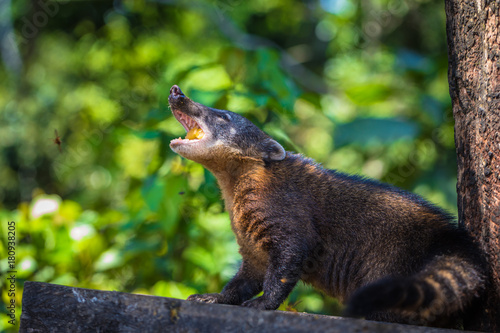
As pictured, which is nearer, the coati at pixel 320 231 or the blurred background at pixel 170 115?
the coati at pixel 320 231

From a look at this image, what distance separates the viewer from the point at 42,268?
495cm

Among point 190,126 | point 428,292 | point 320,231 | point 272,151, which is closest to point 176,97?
point 190,126

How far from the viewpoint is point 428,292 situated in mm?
2320

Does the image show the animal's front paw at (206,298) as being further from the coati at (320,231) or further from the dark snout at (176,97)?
the dark snout at (176,97)

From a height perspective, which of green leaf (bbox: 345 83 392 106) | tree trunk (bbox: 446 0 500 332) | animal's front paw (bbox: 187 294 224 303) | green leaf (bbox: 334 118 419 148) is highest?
green leaf (bbox: 345 83 392 106)

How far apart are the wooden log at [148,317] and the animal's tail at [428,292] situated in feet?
0.36

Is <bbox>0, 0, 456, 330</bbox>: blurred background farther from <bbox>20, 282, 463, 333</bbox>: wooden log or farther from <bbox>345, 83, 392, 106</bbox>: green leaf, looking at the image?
<bbox>20, 282, 463, 333</bbox>: wooden log

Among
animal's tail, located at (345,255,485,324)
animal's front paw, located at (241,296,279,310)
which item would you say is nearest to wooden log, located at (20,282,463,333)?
animal's tail, located at (345,255,485,324)

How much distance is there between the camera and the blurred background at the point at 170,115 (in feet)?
15.6

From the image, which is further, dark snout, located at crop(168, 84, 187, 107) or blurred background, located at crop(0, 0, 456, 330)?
blurred background, located at crop(0, 0, 456, 330)

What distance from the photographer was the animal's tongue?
3.68 m

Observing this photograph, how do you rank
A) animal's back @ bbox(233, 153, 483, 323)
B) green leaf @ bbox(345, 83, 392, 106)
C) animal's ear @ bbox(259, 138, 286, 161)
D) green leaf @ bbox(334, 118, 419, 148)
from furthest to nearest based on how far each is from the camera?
green leaf @ bbox(345, 83, 392, 106) < green leaf @ bbox(334, 118, 419, 148) < animal's ear @ bbox(259, 138, 286, 161) < animal's back @ bbox(233, 153, 483, 323)

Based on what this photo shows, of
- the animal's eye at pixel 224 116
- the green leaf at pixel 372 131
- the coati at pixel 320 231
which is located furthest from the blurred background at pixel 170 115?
the animal's eye at pixel 224 116

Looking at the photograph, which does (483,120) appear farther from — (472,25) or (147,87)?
(147,87)
